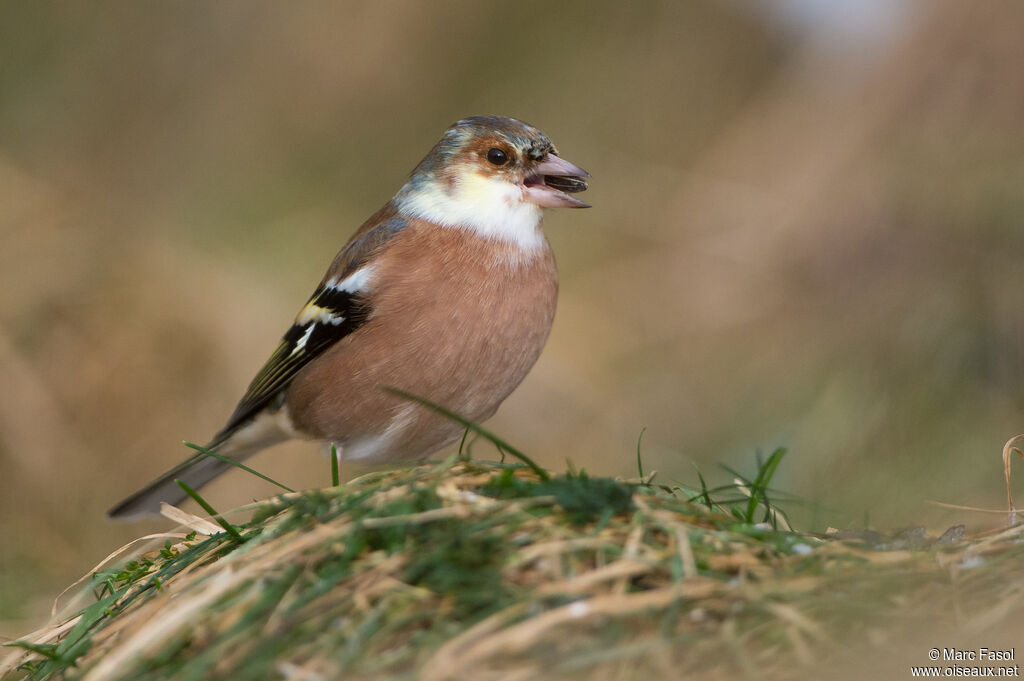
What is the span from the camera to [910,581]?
105 inches

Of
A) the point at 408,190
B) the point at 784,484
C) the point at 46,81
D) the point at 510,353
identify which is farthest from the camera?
the point at 46,81

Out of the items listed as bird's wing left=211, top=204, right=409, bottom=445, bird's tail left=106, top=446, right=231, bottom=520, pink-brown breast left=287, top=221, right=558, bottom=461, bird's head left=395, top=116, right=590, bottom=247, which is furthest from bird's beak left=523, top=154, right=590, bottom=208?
bird's tail left=106, top=446, right=231, bottom=520

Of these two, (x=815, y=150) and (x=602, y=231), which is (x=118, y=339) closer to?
(x=602, y=231)

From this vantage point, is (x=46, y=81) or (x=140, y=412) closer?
(x=140, y=412)

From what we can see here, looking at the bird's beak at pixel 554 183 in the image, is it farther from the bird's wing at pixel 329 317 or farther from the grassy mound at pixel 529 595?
the grassy mound at pixel 529 595

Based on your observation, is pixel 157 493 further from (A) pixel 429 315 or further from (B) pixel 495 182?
(B) pixel 495 182

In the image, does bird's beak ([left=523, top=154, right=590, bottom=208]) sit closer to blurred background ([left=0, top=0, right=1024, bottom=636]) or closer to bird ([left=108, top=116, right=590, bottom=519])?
bird ([left=108, top=116, right=590, bottom=519])

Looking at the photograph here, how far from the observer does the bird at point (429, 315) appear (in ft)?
14.8

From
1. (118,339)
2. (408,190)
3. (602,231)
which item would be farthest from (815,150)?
(118,339)

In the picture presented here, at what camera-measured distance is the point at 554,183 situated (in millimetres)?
5078

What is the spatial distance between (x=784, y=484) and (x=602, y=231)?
4351mm

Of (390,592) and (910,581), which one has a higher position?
(390,592)

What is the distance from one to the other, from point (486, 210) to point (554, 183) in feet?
1.40

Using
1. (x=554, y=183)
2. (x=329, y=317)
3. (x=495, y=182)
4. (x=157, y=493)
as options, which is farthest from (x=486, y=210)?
(x=157, y=493)
